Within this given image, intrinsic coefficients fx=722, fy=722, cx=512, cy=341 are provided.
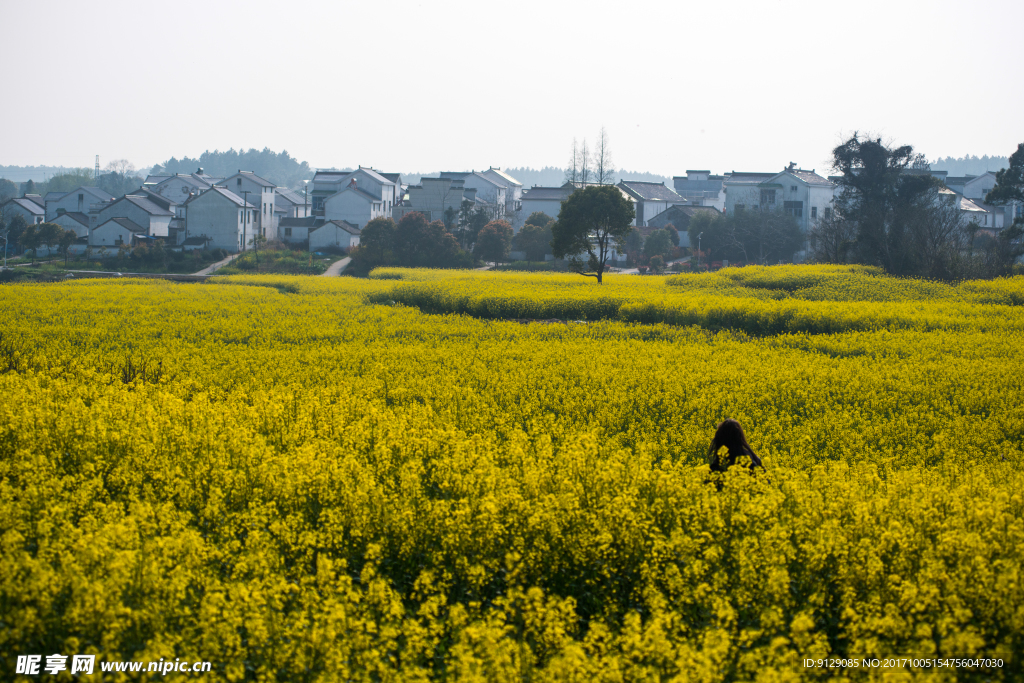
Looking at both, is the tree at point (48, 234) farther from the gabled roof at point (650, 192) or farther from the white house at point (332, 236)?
the gabled roof at point (650, 192)

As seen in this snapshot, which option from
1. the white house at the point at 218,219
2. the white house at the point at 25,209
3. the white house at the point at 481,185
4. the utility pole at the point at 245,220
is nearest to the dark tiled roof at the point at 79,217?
the white house at the point at 25,209

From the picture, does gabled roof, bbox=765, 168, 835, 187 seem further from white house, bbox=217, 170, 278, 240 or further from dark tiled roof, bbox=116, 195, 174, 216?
dark tiled roof, bbox=116, 195, 174, 216

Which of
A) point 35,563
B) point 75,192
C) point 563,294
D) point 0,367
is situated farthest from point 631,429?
point 75,192

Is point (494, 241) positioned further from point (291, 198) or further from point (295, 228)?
point (291, 198)

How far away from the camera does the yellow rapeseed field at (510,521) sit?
4.95 meters

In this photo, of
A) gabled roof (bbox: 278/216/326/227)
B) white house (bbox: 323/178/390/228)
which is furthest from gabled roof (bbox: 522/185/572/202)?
gabled roof (bbox: 278/216/326/227)

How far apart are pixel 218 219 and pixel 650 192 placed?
4938 centimetres

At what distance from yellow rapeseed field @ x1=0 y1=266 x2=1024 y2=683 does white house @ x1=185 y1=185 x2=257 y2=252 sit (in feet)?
189

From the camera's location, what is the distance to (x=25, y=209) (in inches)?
3307

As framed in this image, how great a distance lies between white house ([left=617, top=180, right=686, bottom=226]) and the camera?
82.9 metres

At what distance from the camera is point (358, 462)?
8164 mm

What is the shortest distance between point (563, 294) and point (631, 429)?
72.0 ft

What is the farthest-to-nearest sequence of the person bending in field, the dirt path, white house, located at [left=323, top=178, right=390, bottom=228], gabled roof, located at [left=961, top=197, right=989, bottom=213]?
white house, located at [left=323, top=178, right=390, bottom=228] → gabled roof, located at [left=961, top=197, right=989, bottom=213] → the dirt path → the person bending in field

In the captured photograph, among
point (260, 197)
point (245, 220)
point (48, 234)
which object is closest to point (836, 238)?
point (245, 220)
